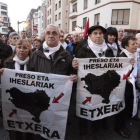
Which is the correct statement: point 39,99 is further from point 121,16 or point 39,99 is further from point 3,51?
point 121,16

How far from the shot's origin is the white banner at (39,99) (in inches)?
88.1

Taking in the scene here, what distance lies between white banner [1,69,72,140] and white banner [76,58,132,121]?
287 mm

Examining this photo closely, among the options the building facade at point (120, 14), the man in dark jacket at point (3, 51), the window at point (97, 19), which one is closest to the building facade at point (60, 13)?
the window at point (97, 19)

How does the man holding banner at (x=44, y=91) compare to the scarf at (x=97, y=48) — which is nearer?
the man holding banner at (x=44, y=91)

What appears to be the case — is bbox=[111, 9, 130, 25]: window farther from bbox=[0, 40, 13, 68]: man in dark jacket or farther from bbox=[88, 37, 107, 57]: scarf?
bbox=[88, 37, 107, 57]: scarf

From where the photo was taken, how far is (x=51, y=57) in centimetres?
231

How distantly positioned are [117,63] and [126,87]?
543 mm

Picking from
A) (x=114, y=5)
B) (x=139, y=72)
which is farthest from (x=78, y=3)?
(x=139, y=72)

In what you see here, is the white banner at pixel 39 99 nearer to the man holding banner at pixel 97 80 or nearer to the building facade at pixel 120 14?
the man holding banner at pixel 97 80

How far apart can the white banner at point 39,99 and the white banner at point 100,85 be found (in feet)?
0.94

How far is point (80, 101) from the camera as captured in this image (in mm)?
2459

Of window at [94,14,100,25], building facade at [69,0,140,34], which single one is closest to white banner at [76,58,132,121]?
building facade at [69,0,140,34]

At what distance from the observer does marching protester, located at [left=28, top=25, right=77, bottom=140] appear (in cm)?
229

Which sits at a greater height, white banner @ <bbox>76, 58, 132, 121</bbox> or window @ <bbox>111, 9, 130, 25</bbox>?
window @ <bbox>111, 9, 130, 25</bbox>
